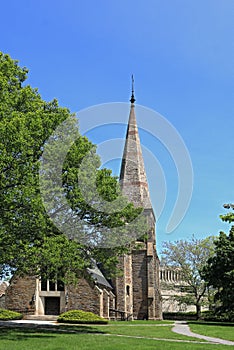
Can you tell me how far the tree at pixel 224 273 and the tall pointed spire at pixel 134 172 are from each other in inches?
502

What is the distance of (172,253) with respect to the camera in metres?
62.5

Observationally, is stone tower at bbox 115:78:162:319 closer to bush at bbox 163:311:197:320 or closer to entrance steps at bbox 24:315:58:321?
entrance steps at bbox 24:315:58:321

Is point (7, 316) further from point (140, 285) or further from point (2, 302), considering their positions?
point (140, 285)

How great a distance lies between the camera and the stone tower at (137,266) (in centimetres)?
4653

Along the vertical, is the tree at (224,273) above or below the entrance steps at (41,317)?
above

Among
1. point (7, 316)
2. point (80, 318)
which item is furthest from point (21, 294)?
point (80, 318)

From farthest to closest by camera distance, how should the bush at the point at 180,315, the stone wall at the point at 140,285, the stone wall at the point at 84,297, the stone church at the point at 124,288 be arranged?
the bush at the point at 180,315
the stone wall at the point at 140,285
the stone church at the point at 124,288
the stone wall at the point at 84,297

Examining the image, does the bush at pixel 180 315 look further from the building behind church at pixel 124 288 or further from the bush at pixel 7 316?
the bush at pixel 7 316

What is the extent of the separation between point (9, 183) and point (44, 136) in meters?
3.08

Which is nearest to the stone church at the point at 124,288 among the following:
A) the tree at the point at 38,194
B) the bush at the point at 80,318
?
the bush at the point at 80,318

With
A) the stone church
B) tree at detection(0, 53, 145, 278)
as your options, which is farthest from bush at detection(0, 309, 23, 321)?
tree at detection(0, 53, 145, 278)

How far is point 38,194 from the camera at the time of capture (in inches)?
766

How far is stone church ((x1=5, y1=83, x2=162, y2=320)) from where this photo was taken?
41250 mm

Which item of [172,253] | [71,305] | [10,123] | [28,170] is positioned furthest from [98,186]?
[172,253]
